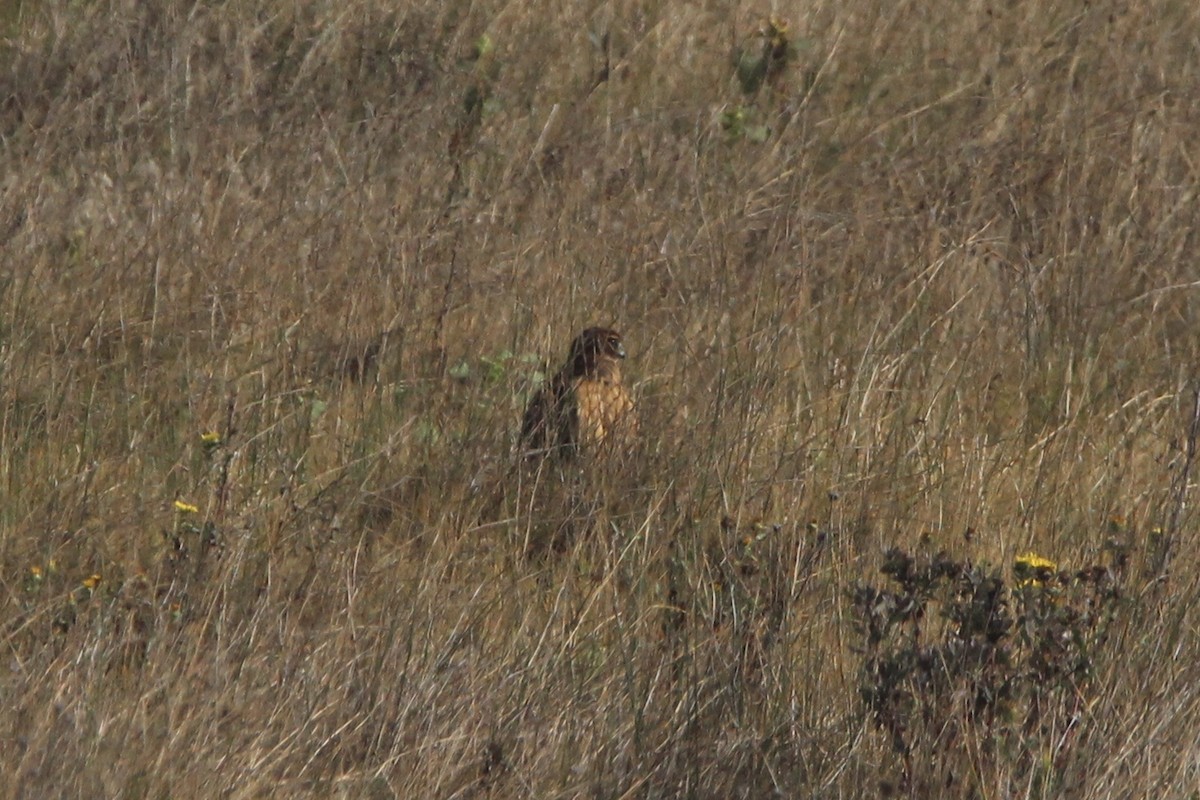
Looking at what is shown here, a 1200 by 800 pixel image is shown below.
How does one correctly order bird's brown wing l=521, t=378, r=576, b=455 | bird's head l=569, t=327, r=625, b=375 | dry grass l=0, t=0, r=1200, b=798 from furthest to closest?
bird's head l=569, t=327, r=625, b=375 < bird's brown wing l=521, t=378, r=576, b=455 < dry grass l=0, t=0, r=1200, b=798

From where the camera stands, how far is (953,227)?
242 inches

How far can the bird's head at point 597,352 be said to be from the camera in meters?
4.77

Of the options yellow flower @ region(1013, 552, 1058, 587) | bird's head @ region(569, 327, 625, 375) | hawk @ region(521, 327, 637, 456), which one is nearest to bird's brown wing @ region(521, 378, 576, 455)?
hawk @ region(521, 327, 637, 456)

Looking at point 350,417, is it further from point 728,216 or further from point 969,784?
point 969,784

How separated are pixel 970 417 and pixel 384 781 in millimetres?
2428

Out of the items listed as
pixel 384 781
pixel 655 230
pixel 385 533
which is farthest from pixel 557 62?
pixel 384 781

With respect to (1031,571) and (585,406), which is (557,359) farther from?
(1031,571)

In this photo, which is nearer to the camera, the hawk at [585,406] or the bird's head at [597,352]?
the hawk at [585,406]

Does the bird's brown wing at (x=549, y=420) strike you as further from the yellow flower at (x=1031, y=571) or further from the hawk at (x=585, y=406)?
the yellow flower at (x=1031, y=571)

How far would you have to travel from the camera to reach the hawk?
14.4ft

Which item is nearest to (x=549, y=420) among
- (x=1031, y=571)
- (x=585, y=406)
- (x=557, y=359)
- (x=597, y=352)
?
(x=585, y=406)

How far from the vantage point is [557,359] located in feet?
16.9

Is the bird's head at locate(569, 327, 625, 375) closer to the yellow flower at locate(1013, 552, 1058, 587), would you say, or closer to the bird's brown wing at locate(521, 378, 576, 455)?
the bird's brown wing at locate(521, 378, 576, 455)

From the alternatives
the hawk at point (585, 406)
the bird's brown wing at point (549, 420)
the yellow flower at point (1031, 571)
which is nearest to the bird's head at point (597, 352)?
the hawk at point (585, 406)
